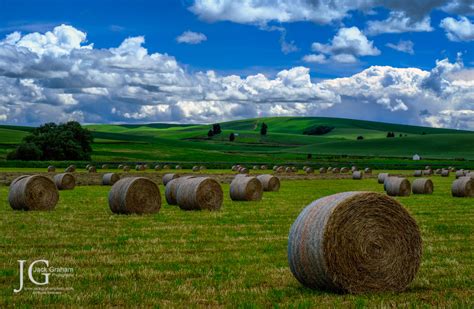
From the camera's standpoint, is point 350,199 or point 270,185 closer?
point 350,199

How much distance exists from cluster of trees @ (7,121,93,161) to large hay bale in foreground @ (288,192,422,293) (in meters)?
81.0

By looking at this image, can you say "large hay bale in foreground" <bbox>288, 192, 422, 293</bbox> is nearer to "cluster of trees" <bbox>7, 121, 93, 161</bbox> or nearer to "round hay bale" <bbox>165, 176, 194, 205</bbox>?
"round hay bale" <bbox>165, 176, 194, 205</bbox>

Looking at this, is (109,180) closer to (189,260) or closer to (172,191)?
(172,191)

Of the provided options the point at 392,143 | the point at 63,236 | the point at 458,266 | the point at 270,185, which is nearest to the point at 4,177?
the point at 270,185

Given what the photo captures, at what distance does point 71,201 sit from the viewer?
1156 inches

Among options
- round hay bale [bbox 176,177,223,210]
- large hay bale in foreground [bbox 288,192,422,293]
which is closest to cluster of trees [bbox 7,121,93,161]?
round hay bale [bbox 176,177,223,210]

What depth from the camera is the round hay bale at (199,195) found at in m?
24.5

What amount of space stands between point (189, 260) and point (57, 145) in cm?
8282

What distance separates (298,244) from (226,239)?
Answer: 573cm

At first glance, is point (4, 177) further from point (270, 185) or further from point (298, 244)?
point (298, 244)

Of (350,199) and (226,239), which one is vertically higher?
(350,199)

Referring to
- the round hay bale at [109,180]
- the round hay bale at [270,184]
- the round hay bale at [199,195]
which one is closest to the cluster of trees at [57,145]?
the round hay bale at [109,180]

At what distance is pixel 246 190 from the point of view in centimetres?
3094

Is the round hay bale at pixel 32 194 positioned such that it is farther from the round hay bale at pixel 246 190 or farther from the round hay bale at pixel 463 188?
the round hay bale at pixel 463 188
